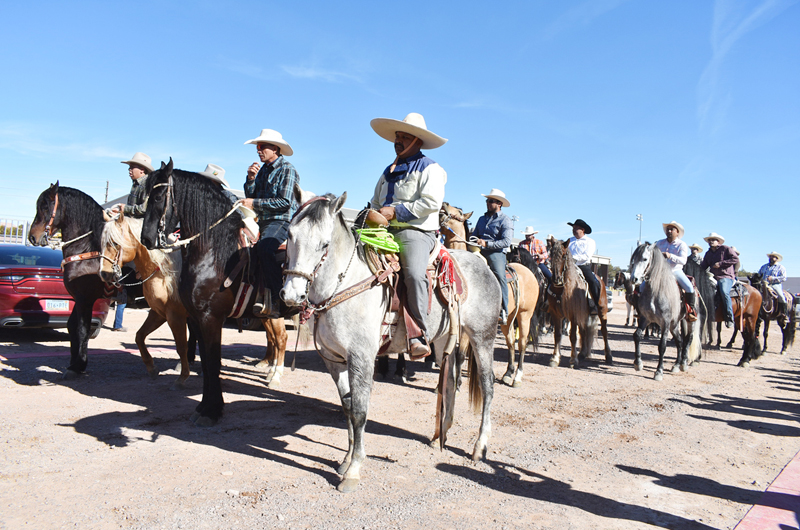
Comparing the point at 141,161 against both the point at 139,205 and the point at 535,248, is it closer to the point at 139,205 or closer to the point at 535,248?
the point at 139,205

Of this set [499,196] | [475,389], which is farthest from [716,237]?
[475,389]

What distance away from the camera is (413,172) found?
13.6ft

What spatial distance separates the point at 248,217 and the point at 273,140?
96cm

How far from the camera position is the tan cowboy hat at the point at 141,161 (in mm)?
8184

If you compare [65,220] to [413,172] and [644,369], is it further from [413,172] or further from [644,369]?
[644,369]

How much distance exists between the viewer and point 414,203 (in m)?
4.09

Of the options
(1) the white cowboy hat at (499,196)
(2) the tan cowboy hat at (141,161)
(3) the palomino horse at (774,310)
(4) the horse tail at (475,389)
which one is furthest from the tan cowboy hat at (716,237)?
(2) the tan cowboy hat at (141,161)

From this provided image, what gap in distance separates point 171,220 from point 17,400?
2777 millimetres

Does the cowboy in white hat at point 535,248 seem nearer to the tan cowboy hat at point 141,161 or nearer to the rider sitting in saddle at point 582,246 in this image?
the rider sitting in saddle at point 582,246

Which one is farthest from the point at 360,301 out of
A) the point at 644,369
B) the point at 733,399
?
the point at 644,369

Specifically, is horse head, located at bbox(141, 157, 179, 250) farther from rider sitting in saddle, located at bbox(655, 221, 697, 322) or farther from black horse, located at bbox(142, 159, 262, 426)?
rider sitting in saddle, located at bbox(655, 221, 697, 322)

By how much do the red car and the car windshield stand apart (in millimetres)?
340

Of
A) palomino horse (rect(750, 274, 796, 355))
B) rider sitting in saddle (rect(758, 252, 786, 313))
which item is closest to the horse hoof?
palomino horse (rect(750, 274, 796, 355))

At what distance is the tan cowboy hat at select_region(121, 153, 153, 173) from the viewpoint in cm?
818
